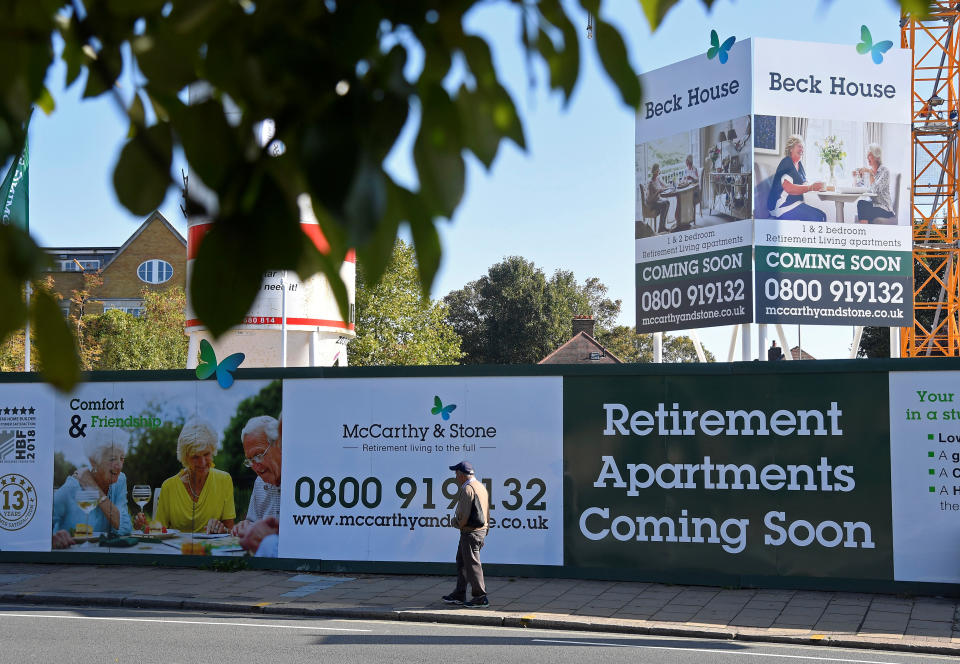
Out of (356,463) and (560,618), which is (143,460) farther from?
(560,618)

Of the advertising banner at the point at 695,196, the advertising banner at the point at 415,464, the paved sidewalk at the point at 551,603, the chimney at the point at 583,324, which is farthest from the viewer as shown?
the chimney at the point at 583,324

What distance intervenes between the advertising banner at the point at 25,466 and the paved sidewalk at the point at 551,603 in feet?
3.19

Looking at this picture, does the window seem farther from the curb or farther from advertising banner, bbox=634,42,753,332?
the curb

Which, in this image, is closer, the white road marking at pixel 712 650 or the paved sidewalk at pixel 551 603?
the white road marking at pixel 712 650

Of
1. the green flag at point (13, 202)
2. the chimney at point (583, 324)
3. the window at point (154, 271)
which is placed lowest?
the green flag at point (13, 202)

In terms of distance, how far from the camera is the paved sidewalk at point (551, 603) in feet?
34.4

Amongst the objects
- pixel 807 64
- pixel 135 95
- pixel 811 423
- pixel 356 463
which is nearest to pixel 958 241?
pixel 807 64

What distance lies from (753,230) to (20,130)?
2034 cm

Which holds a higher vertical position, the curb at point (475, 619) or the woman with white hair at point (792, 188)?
the woman with white hair at point (792, 188)

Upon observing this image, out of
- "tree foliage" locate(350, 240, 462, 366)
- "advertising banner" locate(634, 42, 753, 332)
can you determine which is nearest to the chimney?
"tree foliage" locate(350, 240, 462, 366)

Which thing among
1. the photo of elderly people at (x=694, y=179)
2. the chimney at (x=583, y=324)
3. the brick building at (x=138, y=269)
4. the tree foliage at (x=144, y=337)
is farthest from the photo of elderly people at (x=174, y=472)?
the chimney at (x=583, y=324)

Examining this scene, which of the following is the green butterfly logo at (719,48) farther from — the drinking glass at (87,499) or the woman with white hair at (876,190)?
the drinking glass at (87,499)

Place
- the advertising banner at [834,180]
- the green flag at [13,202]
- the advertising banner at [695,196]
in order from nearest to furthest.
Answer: the green flag at [13,202] → the advertising banner at [834,180] → the advertising banner at [695,196]

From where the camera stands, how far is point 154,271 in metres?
51.0
